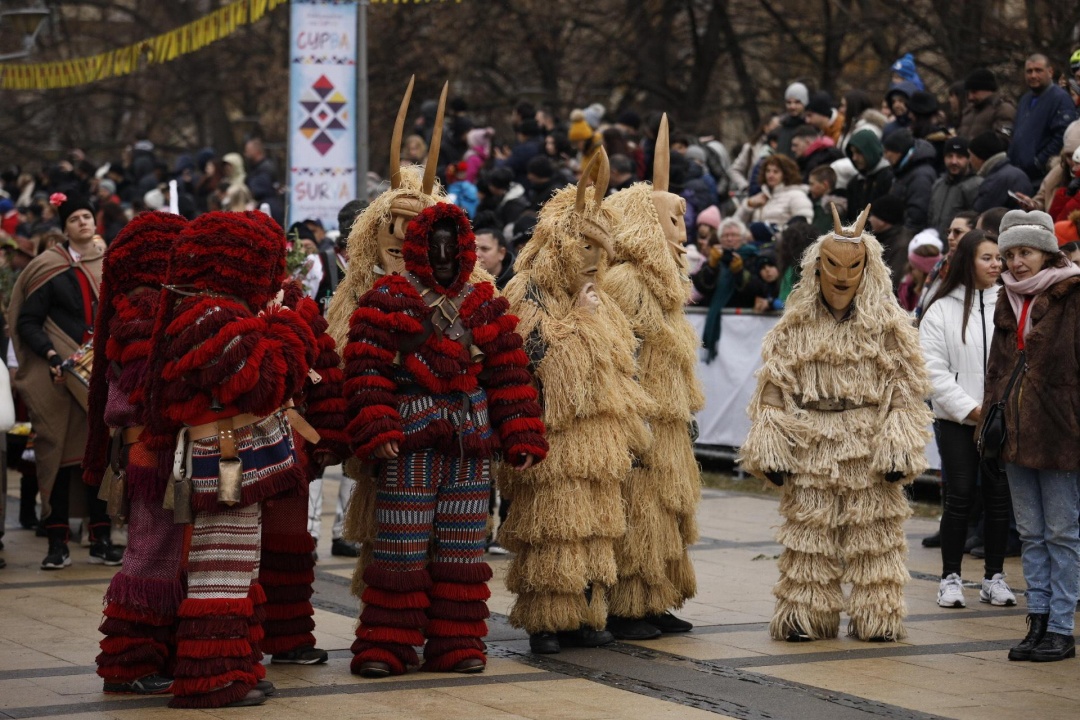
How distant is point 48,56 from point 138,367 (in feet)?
96.5

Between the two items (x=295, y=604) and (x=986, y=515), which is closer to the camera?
(x=295, y=604)

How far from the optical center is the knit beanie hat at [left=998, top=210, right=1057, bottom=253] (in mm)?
7715

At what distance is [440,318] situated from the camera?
7.25m

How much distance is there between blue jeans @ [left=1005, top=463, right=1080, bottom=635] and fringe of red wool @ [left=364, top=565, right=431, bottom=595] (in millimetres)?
2768

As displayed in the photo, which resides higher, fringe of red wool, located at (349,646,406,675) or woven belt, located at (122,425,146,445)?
woven belt, located at (122,425,146,445)

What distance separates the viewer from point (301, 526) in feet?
24.3

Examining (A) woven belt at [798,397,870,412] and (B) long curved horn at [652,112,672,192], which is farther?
(B) long curved horn at [652,112,672,192]

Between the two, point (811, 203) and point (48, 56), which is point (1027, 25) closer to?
point (811, 203)

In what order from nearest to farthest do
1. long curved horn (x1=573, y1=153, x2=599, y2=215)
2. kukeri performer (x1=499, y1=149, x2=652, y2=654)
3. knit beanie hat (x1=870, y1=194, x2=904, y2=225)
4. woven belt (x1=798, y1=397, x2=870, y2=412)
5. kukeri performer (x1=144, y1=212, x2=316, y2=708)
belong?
kukeri performer (x1=144, y1=212, x2=316, y2=708) → kukeri performer (x1=499, y1=149, x2=652, y2=654) → long curved horn (x1=573, y1=153, x2=599, y2=215) → woven belt (x1=798, y1=397, x2=870, y2=412) → knit beanie hat (x1=870, y1=194, x2=904, y2=225)

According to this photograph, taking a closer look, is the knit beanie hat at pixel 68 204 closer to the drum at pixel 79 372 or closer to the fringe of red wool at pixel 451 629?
the drum at pixel 79 372

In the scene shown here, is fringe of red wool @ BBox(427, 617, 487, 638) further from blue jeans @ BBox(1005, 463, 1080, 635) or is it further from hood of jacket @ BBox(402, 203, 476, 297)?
blue jeans @ BBox(1005, 463, 1080, 635)

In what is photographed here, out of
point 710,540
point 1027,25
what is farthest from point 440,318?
point 1027,25

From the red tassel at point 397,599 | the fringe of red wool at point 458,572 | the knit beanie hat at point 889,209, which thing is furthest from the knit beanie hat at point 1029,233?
the knit beanie hat at point 889,209

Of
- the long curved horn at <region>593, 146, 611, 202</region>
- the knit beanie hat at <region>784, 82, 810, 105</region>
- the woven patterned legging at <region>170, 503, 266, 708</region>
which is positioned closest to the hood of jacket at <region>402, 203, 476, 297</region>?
the long curved horn at <region>593, 146, 611, 202</region>
